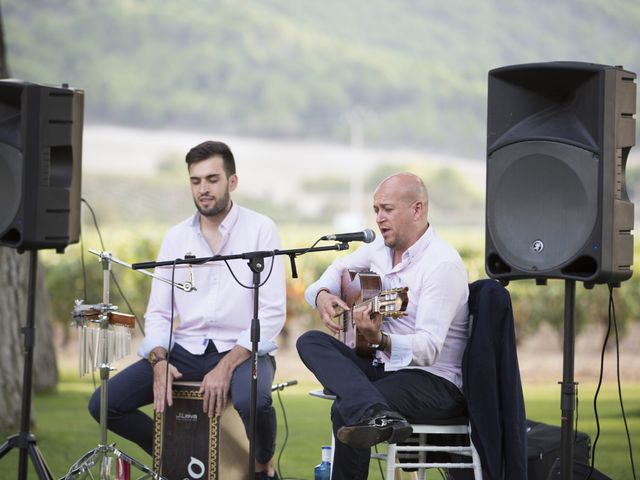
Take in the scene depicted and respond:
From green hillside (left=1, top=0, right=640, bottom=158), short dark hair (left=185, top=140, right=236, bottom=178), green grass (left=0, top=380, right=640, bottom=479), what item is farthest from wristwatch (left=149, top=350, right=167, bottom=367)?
green hillside (left=1, top=0, right=640, bottom=158)

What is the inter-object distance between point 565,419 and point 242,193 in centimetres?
3369

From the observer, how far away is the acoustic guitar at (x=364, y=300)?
3.98 meters

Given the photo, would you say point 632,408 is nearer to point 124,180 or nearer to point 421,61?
point 124,180

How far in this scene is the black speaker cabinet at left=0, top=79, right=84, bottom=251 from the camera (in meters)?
4.08

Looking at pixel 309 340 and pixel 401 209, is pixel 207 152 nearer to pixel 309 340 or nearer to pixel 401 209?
pixel 401 209

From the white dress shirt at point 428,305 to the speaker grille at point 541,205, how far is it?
11.7 inches

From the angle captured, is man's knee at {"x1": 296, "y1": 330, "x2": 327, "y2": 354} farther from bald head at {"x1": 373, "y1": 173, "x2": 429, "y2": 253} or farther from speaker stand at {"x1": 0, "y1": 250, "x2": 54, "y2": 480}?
speaker stand at {"x1": 0, "y1": 250, "x2": 54, "y2": 480}

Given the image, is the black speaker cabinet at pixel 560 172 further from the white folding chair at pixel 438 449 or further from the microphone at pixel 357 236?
the white folding chair at pixel 438 449

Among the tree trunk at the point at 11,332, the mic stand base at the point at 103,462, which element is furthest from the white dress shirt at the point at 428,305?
the tree trunk at the point at 11,332

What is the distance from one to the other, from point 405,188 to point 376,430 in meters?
1.02

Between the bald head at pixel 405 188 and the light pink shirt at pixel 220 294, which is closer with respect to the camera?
the bald head at pixel 405 188

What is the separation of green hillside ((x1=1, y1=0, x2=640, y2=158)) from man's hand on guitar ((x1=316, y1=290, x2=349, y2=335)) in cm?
3711

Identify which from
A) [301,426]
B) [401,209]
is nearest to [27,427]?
[401,209]

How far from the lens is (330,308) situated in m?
4.50
